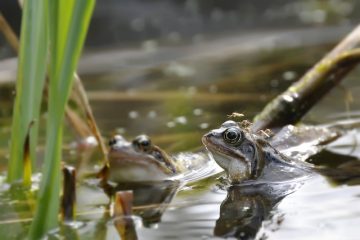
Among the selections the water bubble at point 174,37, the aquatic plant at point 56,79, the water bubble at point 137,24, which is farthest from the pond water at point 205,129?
the water bubble at point 137,24

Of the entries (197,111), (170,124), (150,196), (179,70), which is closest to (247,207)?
(150,196)

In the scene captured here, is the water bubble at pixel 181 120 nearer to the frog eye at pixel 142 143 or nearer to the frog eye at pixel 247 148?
the frog eye at pixel 142 143

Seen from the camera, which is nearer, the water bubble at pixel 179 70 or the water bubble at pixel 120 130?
the water bubble at pixel 120 130

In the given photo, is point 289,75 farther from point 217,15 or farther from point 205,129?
point 217,15

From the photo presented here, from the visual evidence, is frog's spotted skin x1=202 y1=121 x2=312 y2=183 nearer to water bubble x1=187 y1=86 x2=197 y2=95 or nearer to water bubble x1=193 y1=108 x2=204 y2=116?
water bubble x1=193 y1=108 x2=204 y2=116

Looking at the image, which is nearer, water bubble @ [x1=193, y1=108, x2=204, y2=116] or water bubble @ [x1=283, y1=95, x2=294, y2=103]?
water bubble @ [x1=283, y1=95, x2=294, y2=103]

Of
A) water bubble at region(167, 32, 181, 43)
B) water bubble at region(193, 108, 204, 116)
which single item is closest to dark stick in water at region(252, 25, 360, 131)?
water bubble at region(193, 108, 204, 116)
